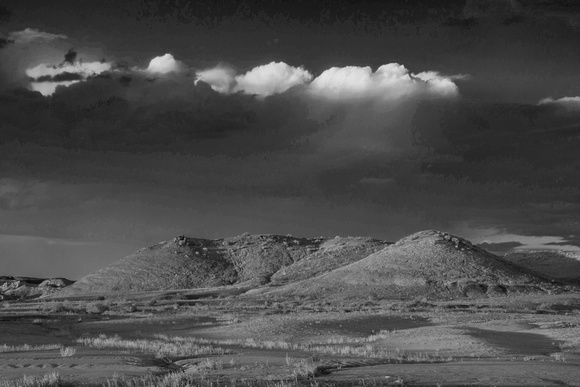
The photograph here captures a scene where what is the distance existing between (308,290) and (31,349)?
69.9 metres

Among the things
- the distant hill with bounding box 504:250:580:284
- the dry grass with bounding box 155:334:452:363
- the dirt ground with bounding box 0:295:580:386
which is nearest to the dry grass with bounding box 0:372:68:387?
the dirt ground with bounding box 0:295:580:386

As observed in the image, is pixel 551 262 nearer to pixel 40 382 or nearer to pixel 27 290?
pixel 27 290

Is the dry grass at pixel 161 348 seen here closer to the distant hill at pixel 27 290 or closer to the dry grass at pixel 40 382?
the dry grass at pixel 40 382

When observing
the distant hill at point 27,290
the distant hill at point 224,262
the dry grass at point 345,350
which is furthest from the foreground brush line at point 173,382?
the distant hill at point 27,290

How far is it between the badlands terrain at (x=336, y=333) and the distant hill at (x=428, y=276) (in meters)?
0.27

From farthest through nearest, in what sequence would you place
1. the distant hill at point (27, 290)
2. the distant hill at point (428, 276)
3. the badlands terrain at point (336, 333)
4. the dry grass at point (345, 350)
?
the distant hill at point (27, 290)
the distant hill at point (428, 276)
the dry grass at point (345, 350)
the badlands terrain at point (336, 333)

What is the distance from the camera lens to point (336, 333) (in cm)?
4238

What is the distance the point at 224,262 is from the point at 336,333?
11123 cm

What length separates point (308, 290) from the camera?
101 m

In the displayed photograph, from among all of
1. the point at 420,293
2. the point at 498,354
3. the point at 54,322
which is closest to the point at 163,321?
the point at 54,322

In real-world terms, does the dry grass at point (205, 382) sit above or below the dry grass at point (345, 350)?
above

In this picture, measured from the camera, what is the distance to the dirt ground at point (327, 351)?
2042 centimetres

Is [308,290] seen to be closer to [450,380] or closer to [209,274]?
[209,274]

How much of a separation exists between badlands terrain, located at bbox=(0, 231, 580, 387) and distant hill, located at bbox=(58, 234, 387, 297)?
0.93 metres
